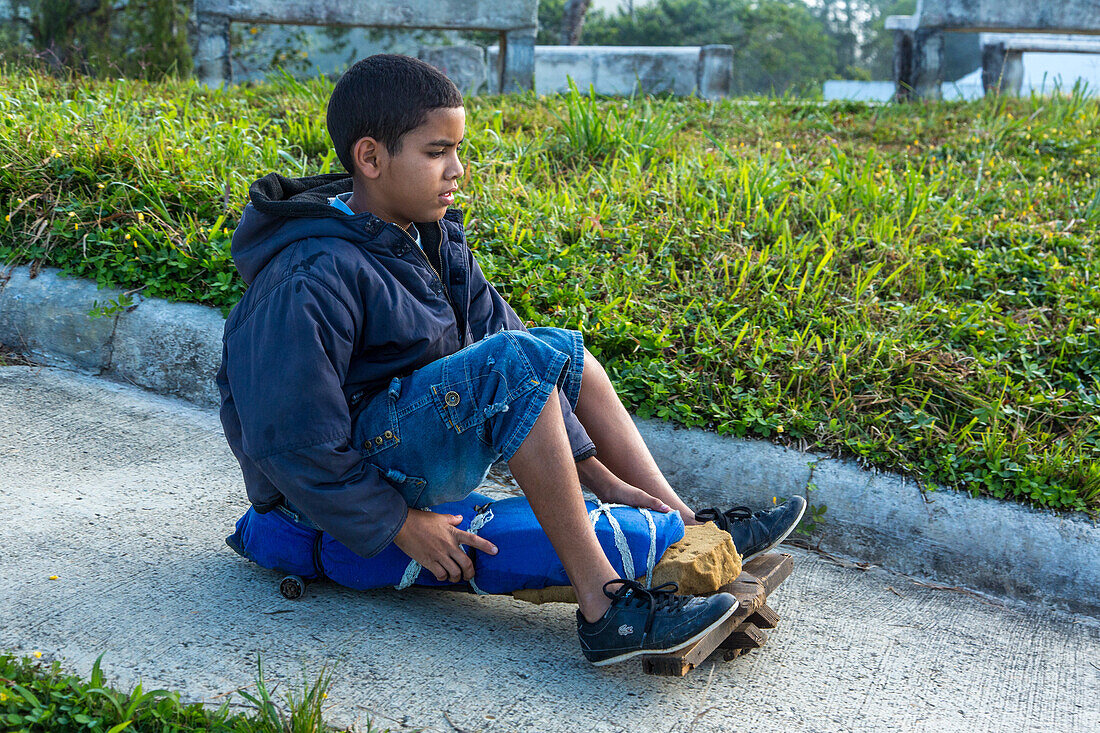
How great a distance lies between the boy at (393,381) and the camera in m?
1.67

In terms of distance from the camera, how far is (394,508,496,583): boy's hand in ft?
5.82

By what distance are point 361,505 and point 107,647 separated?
0.53 metres

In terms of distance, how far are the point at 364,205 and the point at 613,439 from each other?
2.57 feet

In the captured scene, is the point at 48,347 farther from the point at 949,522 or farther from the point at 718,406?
the point at 949,522

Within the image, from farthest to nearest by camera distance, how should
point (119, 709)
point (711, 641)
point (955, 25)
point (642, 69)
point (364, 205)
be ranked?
point (642, 69) → point (955, 25) → point (364, 205) → point (711, 641) → point (119, 709)

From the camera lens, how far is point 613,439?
213 centimetres

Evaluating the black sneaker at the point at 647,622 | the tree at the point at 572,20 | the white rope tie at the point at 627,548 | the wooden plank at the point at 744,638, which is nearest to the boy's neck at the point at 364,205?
the white rope tie at the point at 627,548

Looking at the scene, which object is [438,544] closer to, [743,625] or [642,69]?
[743,625]

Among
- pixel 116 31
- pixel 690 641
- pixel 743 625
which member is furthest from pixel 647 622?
pixel 116 31

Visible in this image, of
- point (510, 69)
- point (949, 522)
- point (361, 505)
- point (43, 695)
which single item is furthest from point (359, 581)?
point (510, 69)

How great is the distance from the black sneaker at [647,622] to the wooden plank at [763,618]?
231mm

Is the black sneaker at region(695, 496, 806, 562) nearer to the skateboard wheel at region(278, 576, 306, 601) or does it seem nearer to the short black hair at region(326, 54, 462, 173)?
the skateboard wheel at region(278, 576, 306, 601)

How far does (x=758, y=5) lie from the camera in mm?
36562

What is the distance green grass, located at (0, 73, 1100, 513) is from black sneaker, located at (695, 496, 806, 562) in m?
0.54
